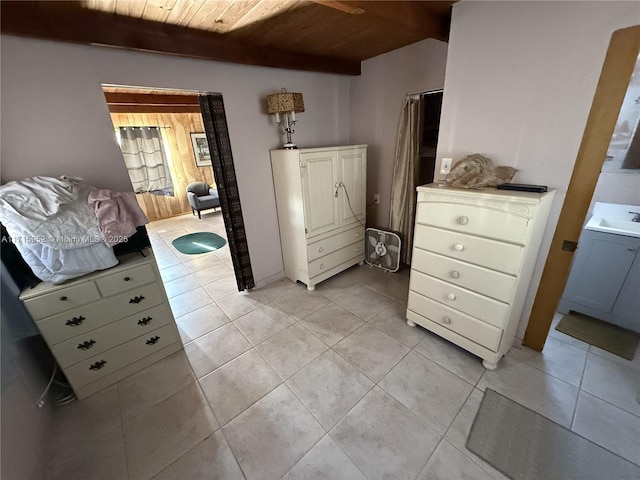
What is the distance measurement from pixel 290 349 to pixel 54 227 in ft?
5.42

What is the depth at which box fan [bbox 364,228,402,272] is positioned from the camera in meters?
2.95

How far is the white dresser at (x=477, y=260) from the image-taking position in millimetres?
1441

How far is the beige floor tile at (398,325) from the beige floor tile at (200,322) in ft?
4.58

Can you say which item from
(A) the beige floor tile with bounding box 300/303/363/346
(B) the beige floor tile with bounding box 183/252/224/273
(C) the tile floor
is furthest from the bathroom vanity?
(B) the beige floor tile with bounding box 183/252/224/273

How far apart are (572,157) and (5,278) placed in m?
3.23

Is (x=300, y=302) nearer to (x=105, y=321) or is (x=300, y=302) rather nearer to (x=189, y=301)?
(x=189, y=301)

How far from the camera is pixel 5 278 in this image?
140cm

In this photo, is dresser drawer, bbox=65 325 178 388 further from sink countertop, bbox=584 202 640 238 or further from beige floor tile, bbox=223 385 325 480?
sink countertop, bbox=584 202 640 238

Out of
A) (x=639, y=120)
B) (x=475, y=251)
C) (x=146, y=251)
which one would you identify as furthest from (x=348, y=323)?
(x=639, y=120)

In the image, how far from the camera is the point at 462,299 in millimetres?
1769

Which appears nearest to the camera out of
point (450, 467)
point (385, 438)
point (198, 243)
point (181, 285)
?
point (450, 467)

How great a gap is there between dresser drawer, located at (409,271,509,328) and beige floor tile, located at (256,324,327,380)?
903mm

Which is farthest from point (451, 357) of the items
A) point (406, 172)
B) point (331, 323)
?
point (406, 172)

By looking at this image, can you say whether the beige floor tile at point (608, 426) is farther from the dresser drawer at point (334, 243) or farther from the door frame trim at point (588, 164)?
the dresser drawer at point (334, 243)
